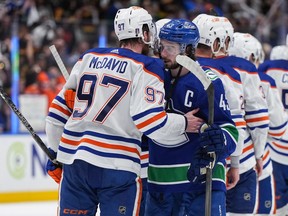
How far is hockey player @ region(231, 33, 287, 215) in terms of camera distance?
188 inches

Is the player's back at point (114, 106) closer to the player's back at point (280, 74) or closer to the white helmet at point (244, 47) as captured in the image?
the white helmet at point (244, 47)

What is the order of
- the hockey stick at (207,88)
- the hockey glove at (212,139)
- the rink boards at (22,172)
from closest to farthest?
1. the hockey stick at (207,88)
2. the hockey glove at (212,139)
3. the rink boards at (22,172)

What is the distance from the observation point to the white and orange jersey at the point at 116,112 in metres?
3.30

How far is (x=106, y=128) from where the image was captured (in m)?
3.40

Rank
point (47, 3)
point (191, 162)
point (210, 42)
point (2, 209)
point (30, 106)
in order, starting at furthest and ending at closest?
point (47, 3) → point (30, 106) → point (2, 209) → point (210, 42) → point (191, 162)

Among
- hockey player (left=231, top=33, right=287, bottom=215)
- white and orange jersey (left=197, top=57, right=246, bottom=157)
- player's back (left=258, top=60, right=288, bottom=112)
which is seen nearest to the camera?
white and orange jersey (left=197, top=57, right=246, bottom=157)

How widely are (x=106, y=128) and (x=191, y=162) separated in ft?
1.31

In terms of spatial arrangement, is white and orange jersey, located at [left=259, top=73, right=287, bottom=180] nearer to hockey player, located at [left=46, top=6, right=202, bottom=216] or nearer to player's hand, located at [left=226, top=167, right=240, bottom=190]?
player's hand, located at [left=226, top=167, right=240, bottom=190]

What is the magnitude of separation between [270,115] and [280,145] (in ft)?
1.71

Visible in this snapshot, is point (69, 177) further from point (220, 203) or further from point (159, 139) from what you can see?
point (220, 203)

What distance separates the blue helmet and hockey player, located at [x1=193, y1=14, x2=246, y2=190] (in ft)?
1.66

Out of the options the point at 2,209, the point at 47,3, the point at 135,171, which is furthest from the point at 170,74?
the point at 47,3

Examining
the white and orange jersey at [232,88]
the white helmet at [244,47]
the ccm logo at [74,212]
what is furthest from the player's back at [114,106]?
the white helmet at [244,47]

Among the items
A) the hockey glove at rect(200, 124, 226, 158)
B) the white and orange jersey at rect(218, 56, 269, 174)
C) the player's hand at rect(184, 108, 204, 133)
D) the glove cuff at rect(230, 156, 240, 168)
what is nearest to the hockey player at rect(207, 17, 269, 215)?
the white and orange jersey at rect(218, 56, 269, 174)
